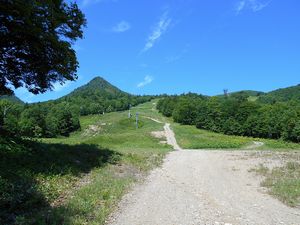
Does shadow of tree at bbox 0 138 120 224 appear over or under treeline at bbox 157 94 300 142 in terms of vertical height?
under

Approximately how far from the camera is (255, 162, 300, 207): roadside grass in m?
14.7

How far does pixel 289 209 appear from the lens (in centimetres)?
1291

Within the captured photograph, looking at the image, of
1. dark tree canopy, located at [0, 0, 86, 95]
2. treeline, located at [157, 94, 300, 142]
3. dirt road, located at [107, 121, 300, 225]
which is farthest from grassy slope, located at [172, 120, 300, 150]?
dark tree canopy, located at [0, 0, 86, 95]

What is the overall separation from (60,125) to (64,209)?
4928 inches

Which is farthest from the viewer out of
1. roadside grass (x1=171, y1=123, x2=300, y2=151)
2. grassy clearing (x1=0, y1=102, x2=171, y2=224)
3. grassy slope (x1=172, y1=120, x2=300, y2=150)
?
grassy slope (x1=172, y1=120, x2=300, y2=150)

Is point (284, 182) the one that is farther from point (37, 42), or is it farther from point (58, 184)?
point (37, 42)

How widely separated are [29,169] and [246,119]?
96.5 metres

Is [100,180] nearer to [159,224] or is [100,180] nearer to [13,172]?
[13,172]

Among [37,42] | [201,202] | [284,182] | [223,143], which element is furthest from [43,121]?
[201,202]

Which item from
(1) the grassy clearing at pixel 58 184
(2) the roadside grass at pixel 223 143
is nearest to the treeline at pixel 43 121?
(2) the roadside grass at pixel 223 143

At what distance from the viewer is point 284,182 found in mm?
18172

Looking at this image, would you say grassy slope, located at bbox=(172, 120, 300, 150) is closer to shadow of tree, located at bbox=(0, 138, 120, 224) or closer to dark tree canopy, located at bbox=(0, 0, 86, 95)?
shadow of tree, located at bbox=(0, 138, 120, 224)

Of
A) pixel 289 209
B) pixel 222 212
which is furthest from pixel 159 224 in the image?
pixel 289 209

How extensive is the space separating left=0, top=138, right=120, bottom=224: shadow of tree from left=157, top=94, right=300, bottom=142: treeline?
77699mm
